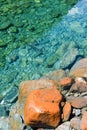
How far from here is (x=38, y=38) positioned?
30.2ft

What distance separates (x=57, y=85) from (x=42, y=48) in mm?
2161

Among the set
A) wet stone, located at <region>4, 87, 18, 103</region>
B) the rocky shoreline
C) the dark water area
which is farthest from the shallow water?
wet stone, located at <region>4, 87, 18, 103</region>

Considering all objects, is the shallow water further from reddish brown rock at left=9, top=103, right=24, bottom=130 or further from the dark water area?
reddish brown rock at left=9, top=103, right=24, bottom=130

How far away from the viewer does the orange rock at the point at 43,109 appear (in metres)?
5.88

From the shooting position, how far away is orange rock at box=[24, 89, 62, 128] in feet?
19.3

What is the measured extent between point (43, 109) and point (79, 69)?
178cm

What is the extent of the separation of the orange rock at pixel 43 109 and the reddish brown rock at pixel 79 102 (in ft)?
0.93

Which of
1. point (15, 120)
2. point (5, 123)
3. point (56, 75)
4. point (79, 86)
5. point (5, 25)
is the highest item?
point (5, 25)

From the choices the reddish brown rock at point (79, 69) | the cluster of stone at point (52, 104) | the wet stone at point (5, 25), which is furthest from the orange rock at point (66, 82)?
the wet stone at point (5, 25)

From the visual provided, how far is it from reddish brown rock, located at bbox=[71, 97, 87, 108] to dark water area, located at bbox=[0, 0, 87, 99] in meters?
1.64

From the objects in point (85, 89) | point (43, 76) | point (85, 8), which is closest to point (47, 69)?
point (43, 76)

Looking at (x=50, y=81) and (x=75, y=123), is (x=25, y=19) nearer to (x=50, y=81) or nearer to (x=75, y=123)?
(x=50, y=81)

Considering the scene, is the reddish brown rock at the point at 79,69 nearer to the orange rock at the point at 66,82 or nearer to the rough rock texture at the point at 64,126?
the orange rock at the point at 66,82

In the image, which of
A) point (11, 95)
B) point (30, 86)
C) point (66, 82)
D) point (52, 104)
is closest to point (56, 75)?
point (66, 82)
